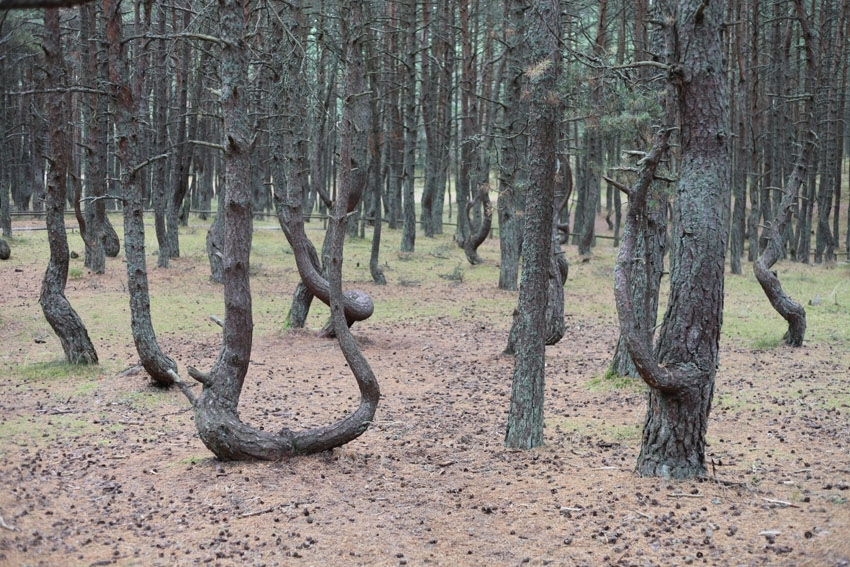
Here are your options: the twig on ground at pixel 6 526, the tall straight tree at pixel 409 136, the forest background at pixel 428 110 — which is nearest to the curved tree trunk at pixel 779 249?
the forest background at pixel 428 110

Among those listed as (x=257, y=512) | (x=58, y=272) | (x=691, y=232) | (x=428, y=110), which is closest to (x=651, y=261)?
(x=691, y=232)

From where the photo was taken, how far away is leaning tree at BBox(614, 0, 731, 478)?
5.93 meters

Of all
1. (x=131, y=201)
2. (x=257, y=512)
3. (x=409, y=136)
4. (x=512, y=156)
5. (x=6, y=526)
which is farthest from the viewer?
(x=409, y=136)

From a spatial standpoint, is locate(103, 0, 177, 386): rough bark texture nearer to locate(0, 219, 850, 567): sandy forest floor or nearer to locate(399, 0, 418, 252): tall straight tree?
locate(0, 219, 850, 567): sandy forest floor

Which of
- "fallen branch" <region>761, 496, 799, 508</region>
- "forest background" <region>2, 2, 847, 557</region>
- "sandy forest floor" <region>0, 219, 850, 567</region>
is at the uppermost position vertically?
"forest background" <region>2, 2, 847, 557</region>

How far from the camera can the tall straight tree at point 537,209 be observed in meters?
7.21

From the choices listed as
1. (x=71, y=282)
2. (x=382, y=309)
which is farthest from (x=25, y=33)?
(x=382, y=309)

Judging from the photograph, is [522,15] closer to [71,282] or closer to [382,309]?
[382,309]

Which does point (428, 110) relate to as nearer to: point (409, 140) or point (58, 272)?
point (409, 140)

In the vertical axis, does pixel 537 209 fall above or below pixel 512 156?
below

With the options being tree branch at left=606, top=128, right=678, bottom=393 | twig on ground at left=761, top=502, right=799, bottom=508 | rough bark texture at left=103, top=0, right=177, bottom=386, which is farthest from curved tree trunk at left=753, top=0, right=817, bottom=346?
rough bark texture at left=103, top=0, right=177, bottom=386

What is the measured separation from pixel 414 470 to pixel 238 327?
2.17 meters

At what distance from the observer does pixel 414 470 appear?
737 cm

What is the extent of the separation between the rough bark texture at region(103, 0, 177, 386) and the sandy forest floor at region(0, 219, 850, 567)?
58cm
